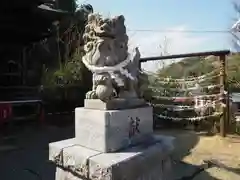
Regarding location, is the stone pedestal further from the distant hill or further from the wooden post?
the distant hill

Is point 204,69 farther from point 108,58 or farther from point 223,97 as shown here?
point 108,58

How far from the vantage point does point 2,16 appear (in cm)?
923

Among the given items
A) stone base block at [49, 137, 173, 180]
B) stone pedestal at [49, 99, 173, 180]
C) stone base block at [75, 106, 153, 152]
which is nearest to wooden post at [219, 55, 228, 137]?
stone base block at [49, 137, 173, 180]

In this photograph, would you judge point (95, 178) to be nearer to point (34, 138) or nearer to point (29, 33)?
point (34, 138)

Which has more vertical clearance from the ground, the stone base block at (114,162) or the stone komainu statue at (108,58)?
the stone komainu statue at (108,58)

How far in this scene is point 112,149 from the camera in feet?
7.79

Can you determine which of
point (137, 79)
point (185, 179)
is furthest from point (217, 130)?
point (137, 79)

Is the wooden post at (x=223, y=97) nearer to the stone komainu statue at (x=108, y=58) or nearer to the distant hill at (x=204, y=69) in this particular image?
the distant hill at (x=204, y=69)

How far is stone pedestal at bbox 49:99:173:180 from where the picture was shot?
2227 millimetres

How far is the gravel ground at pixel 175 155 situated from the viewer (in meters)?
4.58

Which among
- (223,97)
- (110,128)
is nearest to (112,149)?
(110,128)

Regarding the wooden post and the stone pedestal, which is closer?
the stone pedestal

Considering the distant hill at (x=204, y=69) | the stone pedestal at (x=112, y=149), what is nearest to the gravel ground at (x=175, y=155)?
the stone pedestal at (x=112, y=149)

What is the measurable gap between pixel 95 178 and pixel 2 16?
28.3 ft
